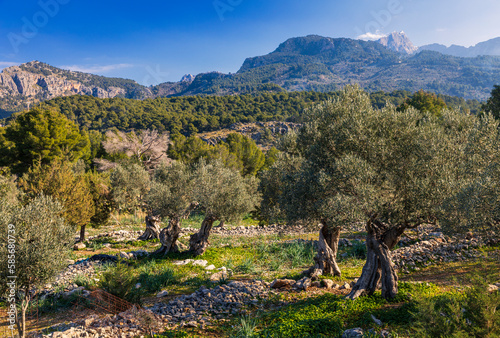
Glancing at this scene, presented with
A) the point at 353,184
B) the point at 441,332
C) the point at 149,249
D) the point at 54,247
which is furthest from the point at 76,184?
the point at 441,332

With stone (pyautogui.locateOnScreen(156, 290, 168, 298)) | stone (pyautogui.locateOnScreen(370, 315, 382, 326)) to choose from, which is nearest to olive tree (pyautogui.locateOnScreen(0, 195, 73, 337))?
stone (pyautogui.locateOnScreen(156, 290, 168, 298))

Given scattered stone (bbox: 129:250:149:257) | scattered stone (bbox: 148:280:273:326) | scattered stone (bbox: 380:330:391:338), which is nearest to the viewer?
scattered stone (bbox: 380:330:391:338)

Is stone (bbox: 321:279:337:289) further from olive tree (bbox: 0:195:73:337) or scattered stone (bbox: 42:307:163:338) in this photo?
olive tree (bbox: 0:195:73:337)

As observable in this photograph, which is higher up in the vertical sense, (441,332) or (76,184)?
(76,184)

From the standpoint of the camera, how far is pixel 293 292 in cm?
1289

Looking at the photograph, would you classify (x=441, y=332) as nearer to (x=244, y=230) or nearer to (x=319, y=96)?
(x=244, y=230)

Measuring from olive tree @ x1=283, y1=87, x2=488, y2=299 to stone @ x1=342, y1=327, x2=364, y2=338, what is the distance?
2.96 meters

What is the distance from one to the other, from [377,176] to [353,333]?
5.95 meters

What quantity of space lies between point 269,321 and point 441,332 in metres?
5.73

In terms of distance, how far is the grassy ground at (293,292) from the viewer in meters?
9.17

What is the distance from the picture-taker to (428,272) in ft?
50.2

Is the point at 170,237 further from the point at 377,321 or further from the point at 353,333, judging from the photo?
the point at 377,321

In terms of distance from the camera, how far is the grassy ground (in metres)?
9.17

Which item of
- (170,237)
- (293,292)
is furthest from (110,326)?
(170,237)
